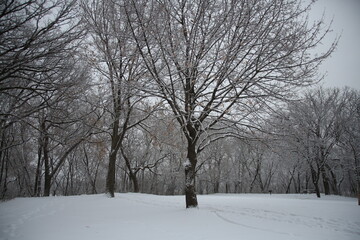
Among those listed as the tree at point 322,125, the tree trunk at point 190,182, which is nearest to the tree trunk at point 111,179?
the tree trunk at point 190,182

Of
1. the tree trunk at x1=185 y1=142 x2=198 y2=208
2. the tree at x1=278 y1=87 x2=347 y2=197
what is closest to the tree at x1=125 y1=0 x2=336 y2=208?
the tree trunk at x1=185 y1=142 x2=198 y2=208

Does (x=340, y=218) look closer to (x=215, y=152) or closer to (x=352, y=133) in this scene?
(x=352, y=133)

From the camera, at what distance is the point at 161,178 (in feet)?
139

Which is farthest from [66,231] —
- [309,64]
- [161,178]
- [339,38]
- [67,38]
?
[161,178]

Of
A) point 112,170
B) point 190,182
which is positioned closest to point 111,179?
point 112,170

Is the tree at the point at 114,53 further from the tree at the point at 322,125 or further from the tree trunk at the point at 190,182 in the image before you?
the tree at the point at 322,125

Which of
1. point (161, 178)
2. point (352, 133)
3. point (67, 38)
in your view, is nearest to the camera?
point (67, 38)

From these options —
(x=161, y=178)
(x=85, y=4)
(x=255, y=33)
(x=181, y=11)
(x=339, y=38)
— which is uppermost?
(x=85, y=4)

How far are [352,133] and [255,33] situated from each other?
21694 millimetres

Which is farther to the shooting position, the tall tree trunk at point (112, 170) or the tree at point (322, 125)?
the tree at point (322, 125)

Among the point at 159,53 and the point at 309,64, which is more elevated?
the point at 159,53

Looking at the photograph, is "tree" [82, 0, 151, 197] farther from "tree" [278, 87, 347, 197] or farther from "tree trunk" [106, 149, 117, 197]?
"tree" [278, 87, 347, 197]

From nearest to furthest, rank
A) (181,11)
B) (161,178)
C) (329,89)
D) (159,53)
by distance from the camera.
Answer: (181,11) → (159,53) → (329,89) → (161,178)

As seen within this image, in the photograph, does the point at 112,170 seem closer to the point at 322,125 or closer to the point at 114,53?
the point at 114,53
